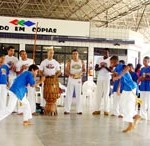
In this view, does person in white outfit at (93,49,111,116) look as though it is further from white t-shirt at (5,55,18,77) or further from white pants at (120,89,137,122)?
white pants at (120,89,137,122)

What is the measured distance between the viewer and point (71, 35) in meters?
17.1

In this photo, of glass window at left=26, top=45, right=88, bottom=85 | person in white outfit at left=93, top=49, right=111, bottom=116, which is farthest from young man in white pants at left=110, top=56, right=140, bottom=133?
glass window at left=26, top=45, right=88, bottom=85

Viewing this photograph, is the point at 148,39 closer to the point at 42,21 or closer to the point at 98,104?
the point at 42,21

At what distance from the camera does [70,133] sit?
7137mm

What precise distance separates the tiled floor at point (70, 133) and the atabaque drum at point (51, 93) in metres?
0.92

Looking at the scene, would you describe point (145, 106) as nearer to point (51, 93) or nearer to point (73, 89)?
point (73, 89)

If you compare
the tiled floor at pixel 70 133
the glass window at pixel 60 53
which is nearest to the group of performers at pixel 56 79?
the tiled floor at pixel 70 133

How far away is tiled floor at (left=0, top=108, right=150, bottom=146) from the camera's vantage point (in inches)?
244

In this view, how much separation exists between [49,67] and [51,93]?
0.77 metres

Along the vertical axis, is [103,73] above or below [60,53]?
below

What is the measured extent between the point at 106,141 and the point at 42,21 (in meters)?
10.9

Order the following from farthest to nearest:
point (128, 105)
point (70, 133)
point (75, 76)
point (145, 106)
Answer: point (75, 76) < point (145, 106) < point (128, 105) < point (70, 133)

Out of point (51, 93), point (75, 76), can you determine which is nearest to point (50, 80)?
point (51, 93)

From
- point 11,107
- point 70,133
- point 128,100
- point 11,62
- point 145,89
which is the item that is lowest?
point 70,133
